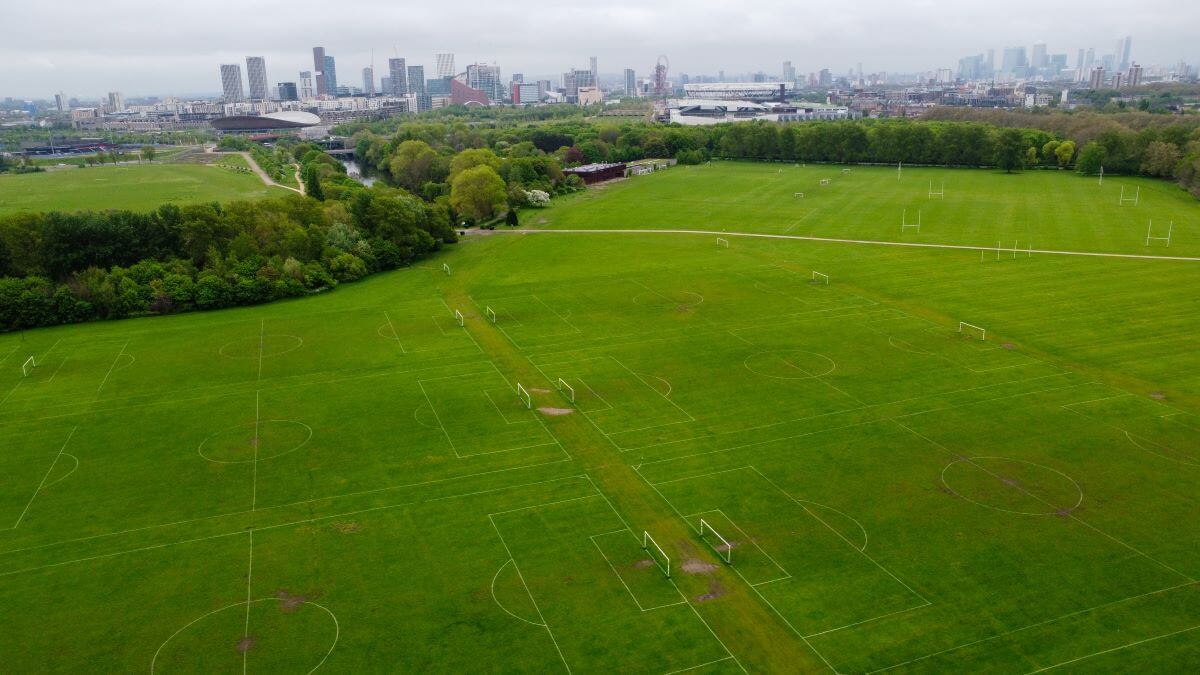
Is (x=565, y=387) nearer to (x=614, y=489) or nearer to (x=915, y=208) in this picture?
(x=614, y=489)

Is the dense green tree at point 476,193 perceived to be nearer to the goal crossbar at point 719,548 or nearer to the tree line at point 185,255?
the tree line at point 185,255

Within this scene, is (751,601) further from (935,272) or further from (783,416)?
(935,272)

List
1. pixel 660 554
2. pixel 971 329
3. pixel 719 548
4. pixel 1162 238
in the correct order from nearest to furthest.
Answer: pixel 660 554, pixel 719 548, pixel 971 329, pixel 1162 238

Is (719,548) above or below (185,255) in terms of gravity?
below

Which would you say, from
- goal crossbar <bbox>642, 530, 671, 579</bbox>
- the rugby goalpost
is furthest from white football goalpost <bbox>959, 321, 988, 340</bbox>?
goal crossbar <bbox>642, 530, 671, 579</bbox>

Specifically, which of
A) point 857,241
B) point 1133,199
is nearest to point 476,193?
point 857,241

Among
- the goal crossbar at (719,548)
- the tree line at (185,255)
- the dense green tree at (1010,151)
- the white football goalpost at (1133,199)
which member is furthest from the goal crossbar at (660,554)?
the dense green tree at (1010,151)

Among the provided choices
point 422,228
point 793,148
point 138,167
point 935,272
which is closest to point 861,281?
point 935,272
